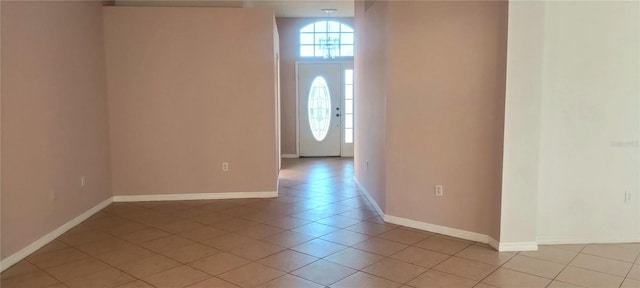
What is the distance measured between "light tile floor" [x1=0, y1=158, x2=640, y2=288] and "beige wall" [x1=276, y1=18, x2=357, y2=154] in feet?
14.0

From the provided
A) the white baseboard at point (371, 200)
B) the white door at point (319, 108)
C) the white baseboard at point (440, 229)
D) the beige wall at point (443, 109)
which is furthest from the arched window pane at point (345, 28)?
the white baseboard at point (440, 229)

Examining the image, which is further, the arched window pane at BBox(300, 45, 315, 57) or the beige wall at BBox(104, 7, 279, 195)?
the arched window pane at BBox(300, 45, 315, 57)

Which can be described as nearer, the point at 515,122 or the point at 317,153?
the point at 515,122

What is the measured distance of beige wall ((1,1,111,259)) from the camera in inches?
140

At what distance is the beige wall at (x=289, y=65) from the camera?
9094 millimetres

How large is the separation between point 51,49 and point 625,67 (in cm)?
501

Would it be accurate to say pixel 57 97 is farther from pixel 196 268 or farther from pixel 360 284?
pixel 360 284

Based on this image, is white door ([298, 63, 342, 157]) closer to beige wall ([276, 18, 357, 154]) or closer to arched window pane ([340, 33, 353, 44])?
beige wall ([276, 18, 357, 154])

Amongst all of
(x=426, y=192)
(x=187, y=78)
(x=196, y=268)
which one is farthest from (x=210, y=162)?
(x=426, y=192)

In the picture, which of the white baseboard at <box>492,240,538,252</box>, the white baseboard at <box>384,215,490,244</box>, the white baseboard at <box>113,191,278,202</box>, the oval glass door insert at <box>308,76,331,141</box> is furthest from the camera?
the oval glass door insert at <box>308,76,331,141</box>

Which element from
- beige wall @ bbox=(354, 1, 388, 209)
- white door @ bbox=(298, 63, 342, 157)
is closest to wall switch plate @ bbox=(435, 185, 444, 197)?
beige wall @ bbox=(354, 1, 388, 209)

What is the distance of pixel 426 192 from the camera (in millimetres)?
4371

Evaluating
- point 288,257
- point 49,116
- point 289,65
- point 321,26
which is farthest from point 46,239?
point 321,26

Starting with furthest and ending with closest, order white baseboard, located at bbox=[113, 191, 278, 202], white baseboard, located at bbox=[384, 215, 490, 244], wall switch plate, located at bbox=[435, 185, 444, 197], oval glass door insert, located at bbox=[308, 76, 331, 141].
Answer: oval glass door insert, located at bbox=[308, 76, 331, 141] → white baseboard, located at bbox=[113, 191, 278, 202] → wall switch plate, located at bbox=[435, 185, 444, 197] → white baseboard, located at bbox=[384, 215, 490, 244]
